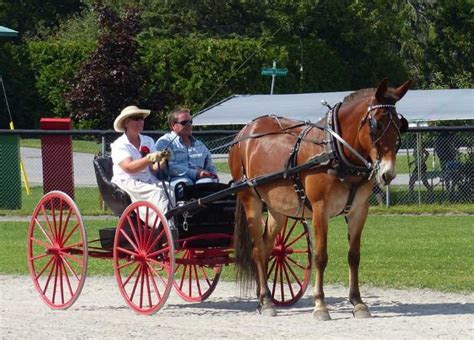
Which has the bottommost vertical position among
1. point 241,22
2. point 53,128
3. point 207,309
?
point 207,309

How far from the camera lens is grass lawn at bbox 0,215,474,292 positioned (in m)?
13.2

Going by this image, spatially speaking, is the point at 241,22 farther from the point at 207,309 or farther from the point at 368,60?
the point at 207,309

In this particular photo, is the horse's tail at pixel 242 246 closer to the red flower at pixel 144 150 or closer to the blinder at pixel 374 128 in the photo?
the red flower at pixel 144 150

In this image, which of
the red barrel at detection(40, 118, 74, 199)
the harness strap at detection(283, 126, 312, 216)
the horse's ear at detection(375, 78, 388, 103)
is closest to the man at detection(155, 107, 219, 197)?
the harness strap at detection(283, 126, 312, 216)

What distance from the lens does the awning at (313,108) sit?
2281 centimetres

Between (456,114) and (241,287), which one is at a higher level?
(456,114)

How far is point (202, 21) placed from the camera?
138 ft

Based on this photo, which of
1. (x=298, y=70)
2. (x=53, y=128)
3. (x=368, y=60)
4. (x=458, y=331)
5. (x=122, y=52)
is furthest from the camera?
(x=368, y=60)

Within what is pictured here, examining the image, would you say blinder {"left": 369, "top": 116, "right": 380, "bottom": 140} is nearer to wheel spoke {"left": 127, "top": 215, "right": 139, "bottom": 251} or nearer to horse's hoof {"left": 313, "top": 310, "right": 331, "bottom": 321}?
horse's hoof {"left": 313, "top": 310, "right": 331, "bottom": 321}

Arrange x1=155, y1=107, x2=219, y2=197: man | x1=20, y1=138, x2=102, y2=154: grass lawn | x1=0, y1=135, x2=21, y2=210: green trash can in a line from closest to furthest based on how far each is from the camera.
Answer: x1=155, y1=107, x2=219, y2=197: man, x1=0, y1=135, x2=21, y2=210: green trash can, x1=20, y1=138, x2=102, y2=154: grass lawn

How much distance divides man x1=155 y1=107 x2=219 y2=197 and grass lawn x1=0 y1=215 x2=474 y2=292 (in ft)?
7.80

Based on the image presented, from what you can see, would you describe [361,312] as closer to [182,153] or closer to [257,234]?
[257,234]

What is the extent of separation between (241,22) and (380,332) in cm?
3356

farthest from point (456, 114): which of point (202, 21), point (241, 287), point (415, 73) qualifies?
point (415, 73)
